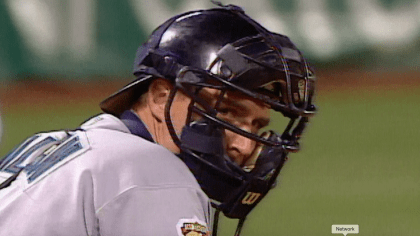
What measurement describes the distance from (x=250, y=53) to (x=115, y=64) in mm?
8702

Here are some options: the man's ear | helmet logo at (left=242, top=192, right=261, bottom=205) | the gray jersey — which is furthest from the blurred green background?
the gray jersey

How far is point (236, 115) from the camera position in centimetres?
258

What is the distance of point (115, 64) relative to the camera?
11.1m

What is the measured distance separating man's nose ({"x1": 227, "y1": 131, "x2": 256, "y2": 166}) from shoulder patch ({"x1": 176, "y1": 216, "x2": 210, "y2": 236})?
42 cm

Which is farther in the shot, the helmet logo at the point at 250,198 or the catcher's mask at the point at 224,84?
the helmet logo at the point at 250,198

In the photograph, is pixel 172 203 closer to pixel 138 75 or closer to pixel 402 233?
pixel 138 75

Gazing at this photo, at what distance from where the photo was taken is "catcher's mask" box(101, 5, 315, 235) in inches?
99.1

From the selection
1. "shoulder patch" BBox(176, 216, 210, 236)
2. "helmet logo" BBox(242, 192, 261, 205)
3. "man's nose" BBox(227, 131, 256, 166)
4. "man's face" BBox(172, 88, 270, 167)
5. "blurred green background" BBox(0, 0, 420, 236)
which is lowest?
"blurred green background" BBox(0, 0, 420, 236)

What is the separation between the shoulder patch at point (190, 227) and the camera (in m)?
2.19

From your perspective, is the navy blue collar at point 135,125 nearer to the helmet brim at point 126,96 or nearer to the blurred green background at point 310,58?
the helmet brim at point 126,96

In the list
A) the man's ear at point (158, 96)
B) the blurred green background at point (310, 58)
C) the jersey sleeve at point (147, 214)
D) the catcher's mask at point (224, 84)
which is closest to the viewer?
the jersey sleeve at point (147, 214)

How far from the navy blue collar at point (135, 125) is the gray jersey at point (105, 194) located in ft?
A: 0.58

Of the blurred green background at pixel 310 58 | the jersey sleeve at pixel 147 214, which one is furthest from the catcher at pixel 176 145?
the blurred green background at pixel 310 58

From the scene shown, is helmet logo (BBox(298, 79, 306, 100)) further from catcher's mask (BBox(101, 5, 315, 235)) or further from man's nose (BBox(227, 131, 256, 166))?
man's nose (BBox(227, 131, 256, 166))
